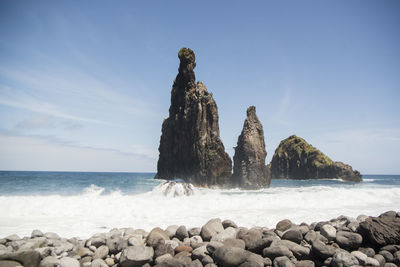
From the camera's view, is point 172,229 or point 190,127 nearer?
point 172,229

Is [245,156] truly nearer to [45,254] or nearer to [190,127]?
[190,127]

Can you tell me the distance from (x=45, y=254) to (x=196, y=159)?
111 ft

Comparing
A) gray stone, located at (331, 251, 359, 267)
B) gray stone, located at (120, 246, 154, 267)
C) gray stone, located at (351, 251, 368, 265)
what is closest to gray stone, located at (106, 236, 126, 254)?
gray stone, located at (120, 246, 154, 267)

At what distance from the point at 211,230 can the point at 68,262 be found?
3.02 metres

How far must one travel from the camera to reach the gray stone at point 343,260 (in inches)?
168

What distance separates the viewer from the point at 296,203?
44.2 ft

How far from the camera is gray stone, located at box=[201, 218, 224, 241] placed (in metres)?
5.88

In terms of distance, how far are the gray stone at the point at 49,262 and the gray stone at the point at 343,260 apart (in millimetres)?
5001

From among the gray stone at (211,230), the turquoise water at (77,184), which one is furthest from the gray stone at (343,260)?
the turquoise water at (77,184)

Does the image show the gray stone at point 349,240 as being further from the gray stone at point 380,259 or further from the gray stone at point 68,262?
the gray stone at point 68,262

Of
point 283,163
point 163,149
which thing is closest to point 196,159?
point 163,149

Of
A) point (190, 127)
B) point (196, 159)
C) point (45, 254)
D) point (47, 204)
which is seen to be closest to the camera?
point (45, 254)

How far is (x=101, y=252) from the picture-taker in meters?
5.25

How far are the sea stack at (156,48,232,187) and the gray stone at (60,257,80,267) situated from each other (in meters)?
32.1
